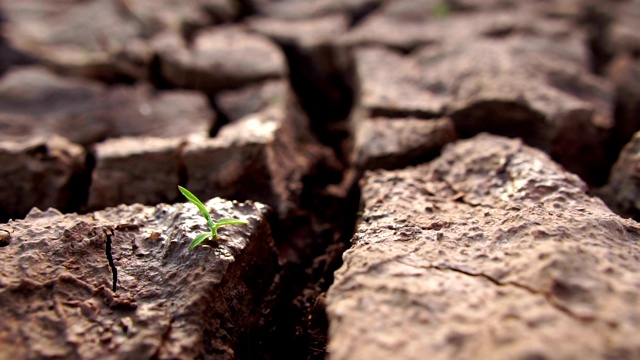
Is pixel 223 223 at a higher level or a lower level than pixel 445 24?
lower

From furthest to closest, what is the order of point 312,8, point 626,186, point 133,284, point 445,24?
1. point 312,8
2. point 445,24
3. point 626,186
4. point 133,284

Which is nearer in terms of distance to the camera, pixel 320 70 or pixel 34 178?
pixel 34 178

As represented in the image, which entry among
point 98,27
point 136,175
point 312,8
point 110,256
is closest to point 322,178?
point 136,175

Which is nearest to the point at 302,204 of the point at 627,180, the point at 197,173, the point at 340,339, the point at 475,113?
the point at 197,173

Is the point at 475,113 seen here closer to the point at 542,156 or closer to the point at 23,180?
the point at 542,156

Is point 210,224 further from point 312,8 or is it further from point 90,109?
point 312,8

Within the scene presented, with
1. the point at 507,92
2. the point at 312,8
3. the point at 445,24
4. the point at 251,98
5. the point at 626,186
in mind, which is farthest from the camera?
the point at 312,8

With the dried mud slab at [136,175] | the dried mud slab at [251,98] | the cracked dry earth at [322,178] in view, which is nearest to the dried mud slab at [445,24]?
the cracked dry earth at [322,178]
